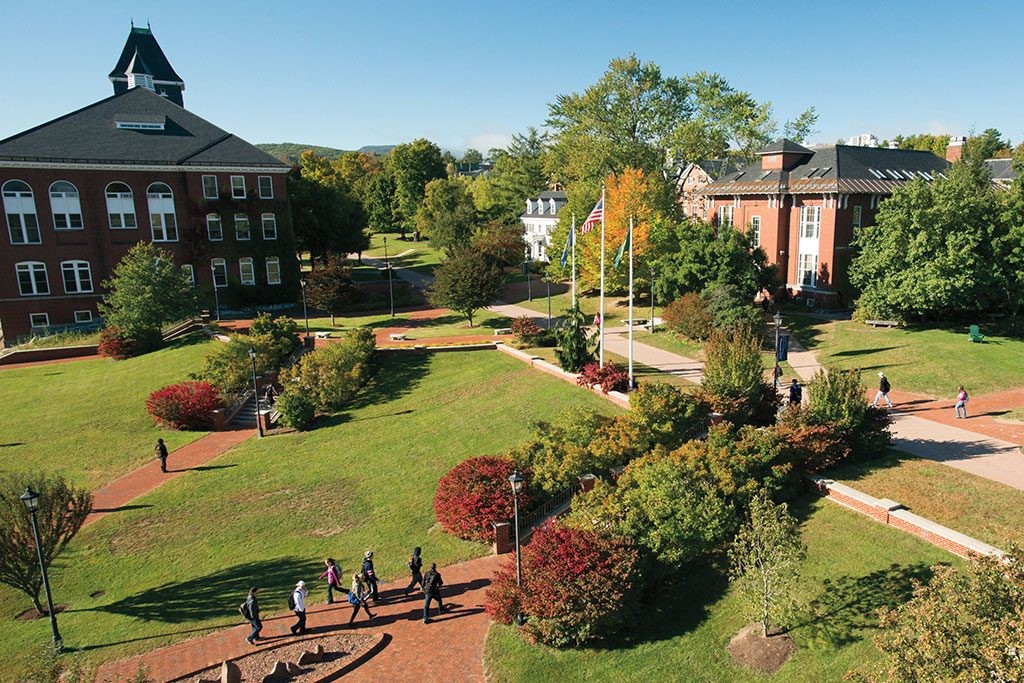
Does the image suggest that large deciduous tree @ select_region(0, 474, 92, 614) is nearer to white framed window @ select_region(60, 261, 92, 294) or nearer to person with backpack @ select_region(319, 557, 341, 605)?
person with backpack @ select_region(319, 557, 341, 605)

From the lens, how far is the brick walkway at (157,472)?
74.3 feet

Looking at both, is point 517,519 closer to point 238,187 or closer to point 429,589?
point 429,589

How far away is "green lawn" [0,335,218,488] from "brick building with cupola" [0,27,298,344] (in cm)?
975

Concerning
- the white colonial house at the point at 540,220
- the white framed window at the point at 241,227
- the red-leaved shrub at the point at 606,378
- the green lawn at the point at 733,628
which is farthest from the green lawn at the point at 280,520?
the white colonial house at the point at 540,220

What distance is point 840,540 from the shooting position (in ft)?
51.0

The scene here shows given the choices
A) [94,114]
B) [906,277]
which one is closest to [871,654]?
[906,277]

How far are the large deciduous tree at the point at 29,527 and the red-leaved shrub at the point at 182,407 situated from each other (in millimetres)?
13168

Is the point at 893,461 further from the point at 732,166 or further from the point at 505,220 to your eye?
the point at 505,220

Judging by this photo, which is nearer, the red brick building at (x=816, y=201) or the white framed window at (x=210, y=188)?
the red brick building at (x=816, y=201)

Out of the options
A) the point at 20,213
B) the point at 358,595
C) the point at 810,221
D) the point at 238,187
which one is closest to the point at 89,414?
the point at 20,213

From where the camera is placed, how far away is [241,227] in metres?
51.0

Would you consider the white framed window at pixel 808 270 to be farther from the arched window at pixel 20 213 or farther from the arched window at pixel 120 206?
the arched window at pixel 20 213

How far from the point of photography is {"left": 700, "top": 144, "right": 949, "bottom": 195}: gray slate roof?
43.0 meters

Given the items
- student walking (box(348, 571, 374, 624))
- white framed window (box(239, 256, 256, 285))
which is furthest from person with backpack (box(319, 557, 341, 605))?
white framed window (box(239, 256, 256, 285))
